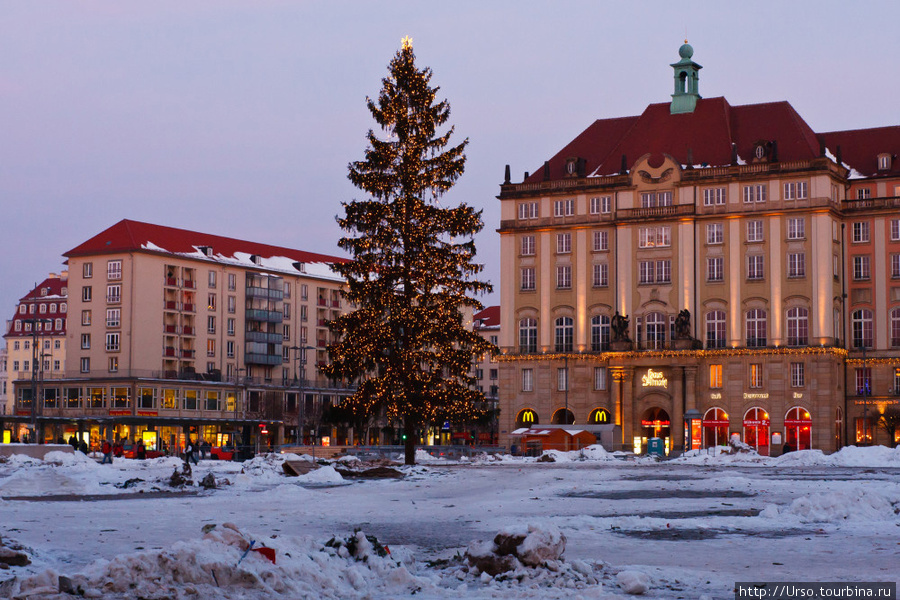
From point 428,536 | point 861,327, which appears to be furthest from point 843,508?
point 861,327

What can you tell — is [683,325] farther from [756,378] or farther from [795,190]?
[795,190]

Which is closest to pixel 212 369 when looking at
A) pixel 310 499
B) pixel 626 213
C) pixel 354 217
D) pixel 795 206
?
pixel 626 213

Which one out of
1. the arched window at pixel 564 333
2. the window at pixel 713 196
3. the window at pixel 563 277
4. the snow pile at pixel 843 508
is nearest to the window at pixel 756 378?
the window at pixel 713 196

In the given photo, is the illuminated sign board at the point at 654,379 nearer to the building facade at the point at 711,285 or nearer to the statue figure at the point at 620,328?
the building facade at the point at 711,285

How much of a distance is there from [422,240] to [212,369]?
237 ft

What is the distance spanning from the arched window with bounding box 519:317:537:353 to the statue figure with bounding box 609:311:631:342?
711 cm

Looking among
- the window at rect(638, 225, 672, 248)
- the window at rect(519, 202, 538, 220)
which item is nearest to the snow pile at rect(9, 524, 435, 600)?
the window at rect(638, 225, 672, 248)

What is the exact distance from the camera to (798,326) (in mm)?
95438

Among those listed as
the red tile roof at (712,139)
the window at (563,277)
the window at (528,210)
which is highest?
the red tile roof at (712,139)

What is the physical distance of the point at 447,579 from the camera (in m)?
15.2

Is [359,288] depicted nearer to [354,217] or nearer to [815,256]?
[354,217]

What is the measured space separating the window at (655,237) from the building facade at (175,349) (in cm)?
3218

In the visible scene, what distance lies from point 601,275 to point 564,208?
615 cm

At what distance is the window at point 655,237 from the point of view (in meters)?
100
